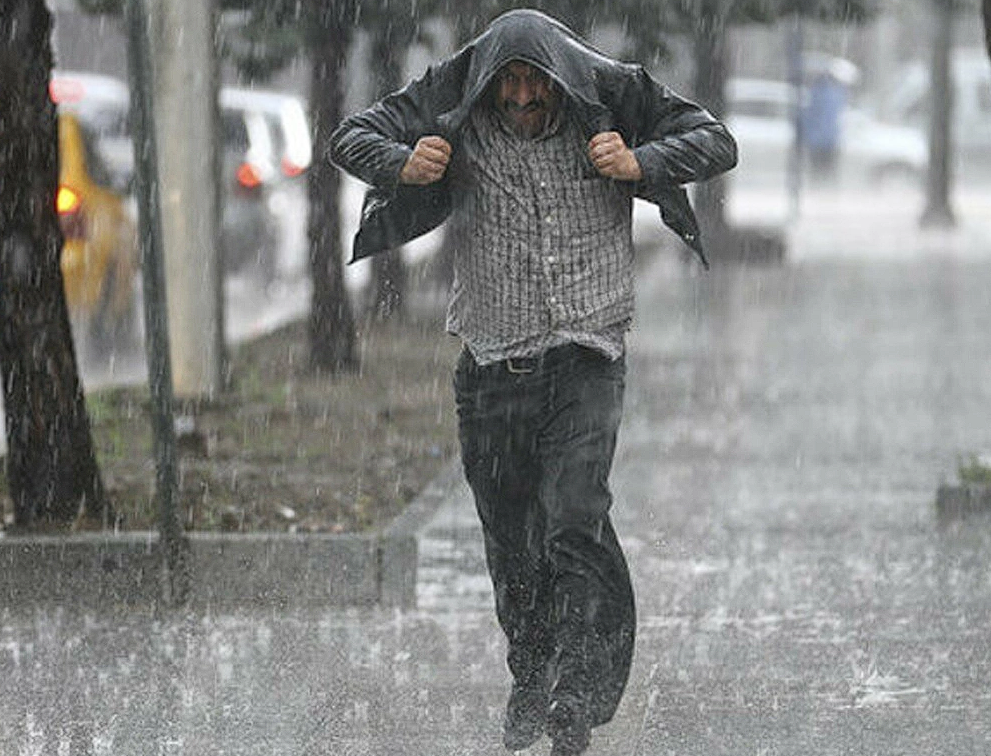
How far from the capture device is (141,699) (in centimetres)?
816

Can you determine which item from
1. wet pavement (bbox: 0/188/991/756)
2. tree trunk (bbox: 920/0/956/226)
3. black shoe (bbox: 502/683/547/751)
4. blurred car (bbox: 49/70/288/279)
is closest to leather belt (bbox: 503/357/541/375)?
black shoe (bbox: 502/683/547/751)

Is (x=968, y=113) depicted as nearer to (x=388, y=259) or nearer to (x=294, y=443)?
(x=388, y=259)

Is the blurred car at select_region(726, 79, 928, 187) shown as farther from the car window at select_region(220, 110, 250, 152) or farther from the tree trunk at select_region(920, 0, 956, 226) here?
the car window at select_region(220, 110, 250, 152)

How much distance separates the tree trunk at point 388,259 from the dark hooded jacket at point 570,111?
11.6m

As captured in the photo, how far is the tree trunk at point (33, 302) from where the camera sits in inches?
403

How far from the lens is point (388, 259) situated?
66.2 feet

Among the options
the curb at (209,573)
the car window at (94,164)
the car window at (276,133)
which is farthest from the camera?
the car window at (276,133)

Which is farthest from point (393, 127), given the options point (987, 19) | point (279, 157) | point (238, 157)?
point (279, 157)

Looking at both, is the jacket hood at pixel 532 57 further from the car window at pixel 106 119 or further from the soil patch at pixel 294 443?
the car window at pixel 106 119

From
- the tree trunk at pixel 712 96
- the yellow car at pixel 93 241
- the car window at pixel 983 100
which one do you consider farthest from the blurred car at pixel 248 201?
the car window at pixel 983 100

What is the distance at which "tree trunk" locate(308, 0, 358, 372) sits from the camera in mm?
16906

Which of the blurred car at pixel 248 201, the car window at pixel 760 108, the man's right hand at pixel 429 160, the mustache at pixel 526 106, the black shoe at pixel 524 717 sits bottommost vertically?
the car window at pixel 760 108

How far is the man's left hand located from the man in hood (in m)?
0.04

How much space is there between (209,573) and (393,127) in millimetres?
2737
